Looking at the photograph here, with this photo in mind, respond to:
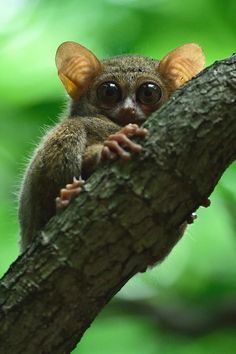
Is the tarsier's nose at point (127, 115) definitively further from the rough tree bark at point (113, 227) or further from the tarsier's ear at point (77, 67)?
the rough tree bark at point (113, 227)

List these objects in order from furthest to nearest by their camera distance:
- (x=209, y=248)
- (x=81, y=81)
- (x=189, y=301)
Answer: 1. (x=209, y=248)
2. (x=189, y=301)
3. (x=81, y=81)

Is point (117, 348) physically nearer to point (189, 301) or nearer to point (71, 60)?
point (189, 301)

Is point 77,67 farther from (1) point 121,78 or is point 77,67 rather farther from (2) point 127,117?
(2) point 127,117

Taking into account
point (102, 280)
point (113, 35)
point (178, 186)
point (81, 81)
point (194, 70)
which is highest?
point (113, 35)

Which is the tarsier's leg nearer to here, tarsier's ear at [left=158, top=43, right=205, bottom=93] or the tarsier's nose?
the tarsier's nose

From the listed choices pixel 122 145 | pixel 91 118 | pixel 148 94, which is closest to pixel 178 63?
pixel 148 94

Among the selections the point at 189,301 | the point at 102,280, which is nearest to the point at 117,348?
the point at 189,301

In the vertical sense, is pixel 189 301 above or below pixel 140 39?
below

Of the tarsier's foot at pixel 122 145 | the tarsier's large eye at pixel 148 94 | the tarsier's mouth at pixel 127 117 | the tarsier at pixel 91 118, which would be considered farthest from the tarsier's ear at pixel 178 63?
the tarsier's foot at pixel 122 145
